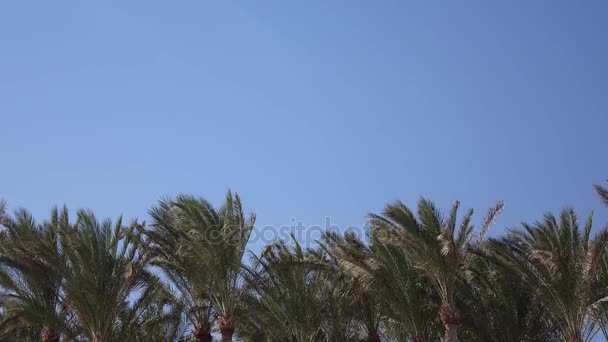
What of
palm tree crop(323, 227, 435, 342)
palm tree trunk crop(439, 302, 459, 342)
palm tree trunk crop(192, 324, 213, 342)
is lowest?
palm tree trunk crop(439, 302, 459, 342)

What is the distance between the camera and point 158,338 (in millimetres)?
28000

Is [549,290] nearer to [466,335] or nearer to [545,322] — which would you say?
[545,322]

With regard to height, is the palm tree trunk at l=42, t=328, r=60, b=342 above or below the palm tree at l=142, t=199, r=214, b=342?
below

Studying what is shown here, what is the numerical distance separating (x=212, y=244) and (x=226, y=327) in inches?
114

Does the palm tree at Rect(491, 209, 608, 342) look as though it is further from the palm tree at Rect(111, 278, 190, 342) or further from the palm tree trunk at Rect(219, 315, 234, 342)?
the palm tree at Rect(111, 278, 190, 342)

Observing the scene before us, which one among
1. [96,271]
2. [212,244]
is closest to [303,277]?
[212,244]

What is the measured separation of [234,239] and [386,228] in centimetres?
462

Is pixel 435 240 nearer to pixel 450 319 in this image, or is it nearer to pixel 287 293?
pixel 450 319

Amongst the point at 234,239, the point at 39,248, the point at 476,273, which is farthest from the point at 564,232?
the point at 39,248

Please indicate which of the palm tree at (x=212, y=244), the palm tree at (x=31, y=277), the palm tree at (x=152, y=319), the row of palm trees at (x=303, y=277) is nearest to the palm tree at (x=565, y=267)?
the row of palm trees at (x=303, y=277)

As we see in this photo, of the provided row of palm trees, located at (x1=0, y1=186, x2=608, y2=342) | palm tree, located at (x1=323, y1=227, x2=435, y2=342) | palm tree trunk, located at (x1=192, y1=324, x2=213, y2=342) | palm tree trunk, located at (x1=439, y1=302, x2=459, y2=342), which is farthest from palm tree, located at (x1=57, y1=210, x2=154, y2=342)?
palm tree trunk, located at (x1=439, y1=302, x2=459, y2=342)

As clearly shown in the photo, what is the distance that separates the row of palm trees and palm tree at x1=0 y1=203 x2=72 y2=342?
0.04m

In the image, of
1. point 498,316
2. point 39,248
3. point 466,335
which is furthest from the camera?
point 466,335

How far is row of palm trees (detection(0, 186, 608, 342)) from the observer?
2294 centimetres
